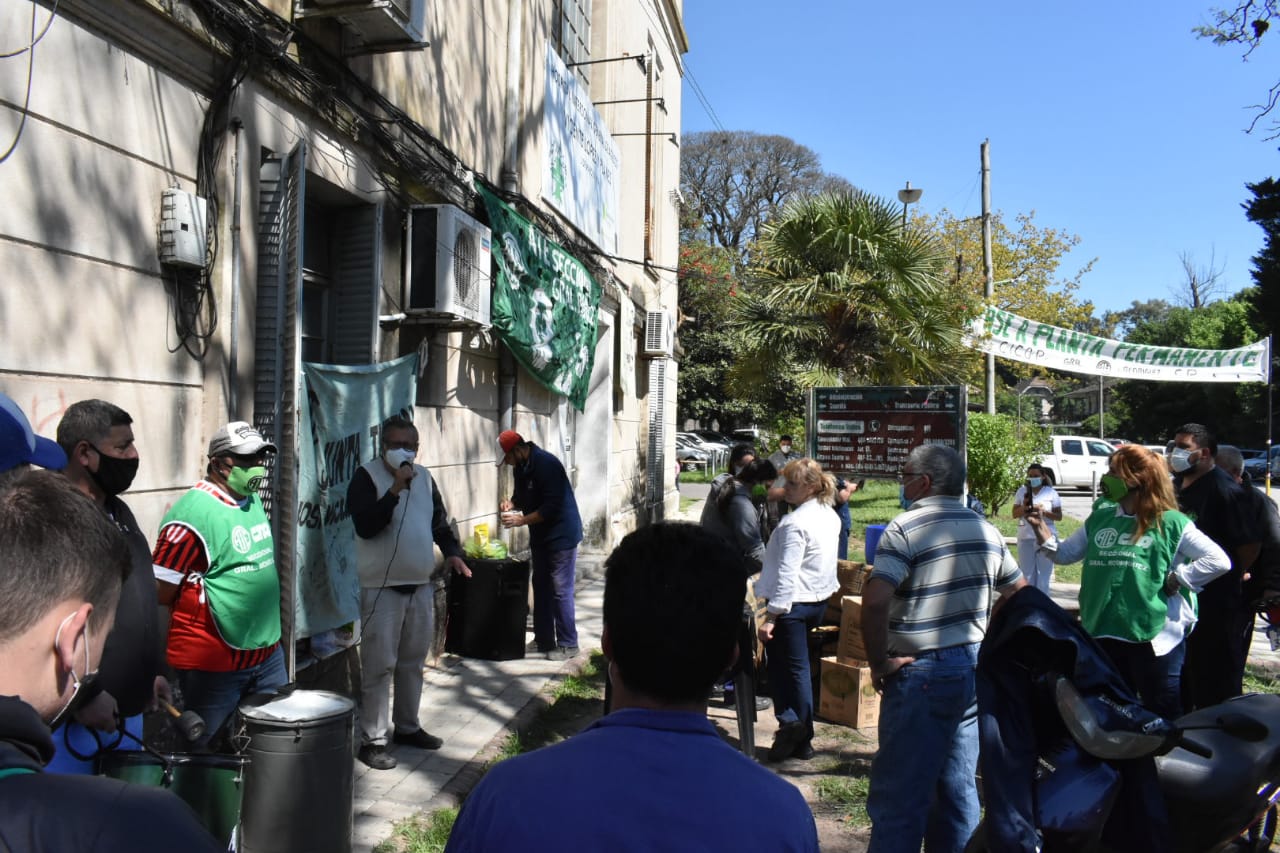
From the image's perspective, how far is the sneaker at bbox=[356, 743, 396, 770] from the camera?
499 centimetres

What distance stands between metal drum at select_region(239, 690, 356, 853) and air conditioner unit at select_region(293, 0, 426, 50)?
12.5 feet

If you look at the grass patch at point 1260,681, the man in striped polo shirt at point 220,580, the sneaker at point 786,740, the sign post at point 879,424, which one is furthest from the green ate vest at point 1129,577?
the man in striped polo shirt at point 220,580

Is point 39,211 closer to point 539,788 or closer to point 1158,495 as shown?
point 539,788

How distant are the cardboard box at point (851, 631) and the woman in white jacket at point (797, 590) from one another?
778 mm

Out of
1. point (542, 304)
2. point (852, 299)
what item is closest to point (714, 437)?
point (852, 299)

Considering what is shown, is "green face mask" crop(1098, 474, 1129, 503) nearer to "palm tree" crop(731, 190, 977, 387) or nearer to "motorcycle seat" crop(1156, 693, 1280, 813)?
"motorcycle seat" crop(1156, 693, 1280, 813)

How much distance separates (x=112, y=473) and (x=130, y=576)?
0.69m

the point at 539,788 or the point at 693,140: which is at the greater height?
the point at 693,140

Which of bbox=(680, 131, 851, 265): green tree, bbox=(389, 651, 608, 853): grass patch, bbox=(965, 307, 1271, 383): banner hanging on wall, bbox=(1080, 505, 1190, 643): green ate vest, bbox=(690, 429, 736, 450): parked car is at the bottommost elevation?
bbox=(389, 651, 608, 853): grass patch

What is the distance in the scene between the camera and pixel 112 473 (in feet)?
10.4

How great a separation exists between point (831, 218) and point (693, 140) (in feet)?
135

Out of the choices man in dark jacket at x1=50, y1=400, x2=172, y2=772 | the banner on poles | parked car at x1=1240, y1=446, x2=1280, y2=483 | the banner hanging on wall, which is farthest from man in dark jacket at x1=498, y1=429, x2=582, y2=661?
parked car at x1=1240, y1=446, x2=1280, y2=483

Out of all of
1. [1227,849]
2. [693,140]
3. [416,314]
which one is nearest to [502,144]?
[416,314]

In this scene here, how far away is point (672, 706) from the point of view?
1482 millimetres
